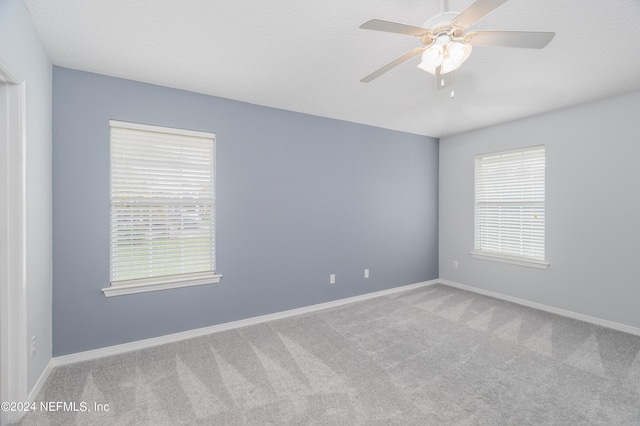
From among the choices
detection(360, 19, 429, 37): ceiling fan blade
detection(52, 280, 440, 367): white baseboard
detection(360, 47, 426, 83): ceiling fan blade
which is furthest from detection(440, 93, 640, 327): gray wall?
detection(360, 19, 429, 37): ceiling fan blade

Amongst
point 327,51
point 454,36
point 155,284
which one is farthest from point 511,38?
point 155,284

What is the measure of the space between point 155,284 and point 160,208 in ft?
2.40

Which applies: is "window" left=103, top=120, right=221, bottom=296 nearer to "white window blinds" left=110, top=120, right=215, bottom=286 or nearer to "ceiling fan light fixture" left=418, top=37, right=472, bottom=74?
"white window blinds" left=110, top=120, right=215, bottom=286

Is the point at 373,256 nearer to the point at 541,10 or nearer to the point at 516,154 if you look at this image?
the point at 516,154

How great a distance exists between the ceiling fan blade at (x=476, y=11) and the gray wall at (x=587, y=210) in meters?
2.90

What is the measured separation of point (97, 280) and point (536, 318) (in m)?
4.63

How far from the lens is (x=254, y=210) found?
3.21 meters

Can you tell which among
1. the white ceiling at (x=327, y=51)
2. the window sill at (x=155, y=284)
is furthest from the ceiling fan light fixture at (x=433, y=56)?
the window sill at (x=155, y=284)

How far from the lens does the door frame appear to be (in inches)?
65.8

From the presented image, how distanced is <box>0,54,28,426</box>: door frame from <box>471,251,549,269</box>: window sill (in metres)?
4.92

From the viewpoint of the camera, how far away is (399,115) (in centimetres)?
364

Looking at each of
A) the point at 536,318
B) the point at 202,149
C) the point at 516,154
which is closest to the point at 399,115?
the point at 516,154

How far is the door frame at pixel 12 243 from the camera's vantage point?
1.67 metres

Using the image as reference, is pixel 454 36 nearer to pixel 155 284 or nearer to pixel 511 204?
pixel 155 284
